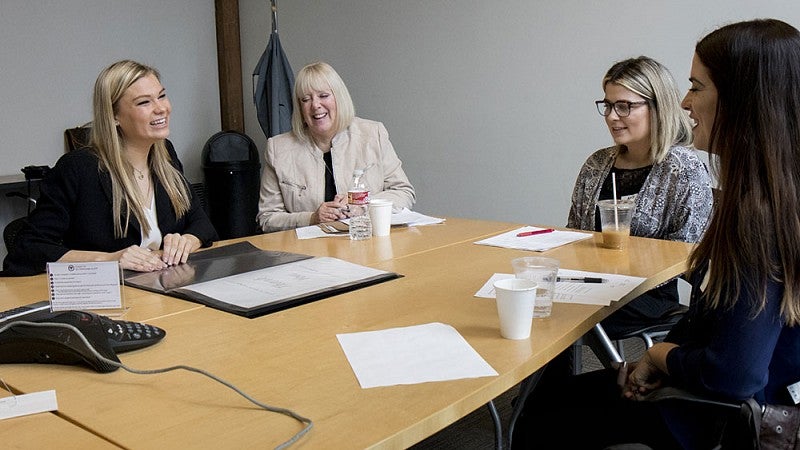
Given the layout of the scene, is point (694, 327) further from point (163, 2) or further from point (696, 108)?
point (163, 2)

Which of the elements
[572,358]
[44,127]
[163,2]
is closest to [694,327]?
[572,358]

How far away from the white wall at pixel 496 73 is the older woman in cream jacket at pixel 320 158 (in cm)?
122

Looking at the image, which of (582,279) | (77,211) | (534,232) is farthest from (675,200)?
(77,211)

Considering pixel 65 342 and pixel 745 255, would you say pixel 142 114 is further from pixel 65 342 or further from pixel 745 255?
pixel 745 255

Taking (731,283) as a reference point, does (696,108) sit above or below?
Answer: above

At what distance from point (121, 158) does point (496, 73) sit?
2.47 m

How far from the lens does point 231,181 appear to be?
541 cm

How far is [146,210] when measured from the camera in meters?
2.48

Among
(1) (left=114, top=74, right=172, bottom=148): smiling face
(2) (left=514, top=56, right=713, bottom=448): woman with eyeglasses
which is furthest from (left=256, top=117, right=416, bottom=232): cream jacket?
(2) (left=514, top=56, right=713, bottom=448): woman with eyeglasses

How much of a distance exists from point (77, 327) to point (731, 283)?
1110 millimetres

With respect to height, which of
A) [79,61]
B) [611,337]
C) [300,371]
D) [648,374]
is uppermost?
[79,61]

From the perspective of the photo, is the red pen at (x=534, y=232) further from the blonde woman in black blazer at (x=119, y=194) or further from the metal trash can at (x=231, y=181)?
the metal trash can at (x=231, y=181)

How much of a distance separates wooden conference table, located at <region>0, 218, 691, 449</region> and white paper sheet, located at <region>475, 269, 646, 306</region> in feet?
0.11

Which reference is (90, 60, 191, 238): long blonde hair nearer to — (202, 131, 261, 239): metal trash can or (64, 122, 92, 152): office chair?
(64, 122, 92, 152): office chair
